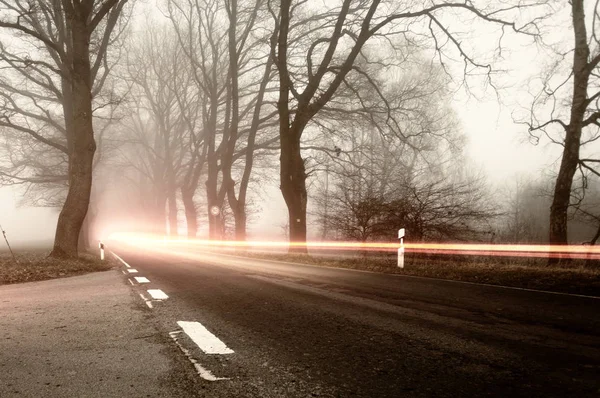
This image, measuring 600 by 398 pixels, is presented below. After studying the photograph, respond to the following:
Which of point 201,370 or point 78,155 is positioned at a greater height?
point 78,155

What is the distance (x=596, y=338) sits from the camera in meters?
3.61

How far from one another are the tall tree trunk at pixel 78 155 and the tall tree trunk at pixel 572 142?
13517mm

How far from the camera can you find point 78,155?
13.5 meters

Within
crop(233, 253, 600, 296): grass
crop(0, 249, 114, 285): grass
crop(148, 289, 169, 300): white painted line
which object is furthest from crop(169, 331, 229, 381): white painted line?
crop(0, 249, 114, 285): grass

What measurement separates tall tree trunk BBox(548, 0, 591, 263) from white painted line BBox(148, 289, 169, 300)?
10117 millimetres

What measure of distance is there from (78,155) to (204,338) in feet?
39.2

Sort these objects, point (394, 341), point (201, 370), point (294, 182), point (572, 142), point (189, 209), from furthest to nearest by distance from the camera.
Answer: point (189, 209), point (294, 182), point (572, 142), point (394, 341), point (201, 370)

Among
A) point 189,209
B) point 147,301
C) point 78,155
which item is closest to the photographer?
point 147,301

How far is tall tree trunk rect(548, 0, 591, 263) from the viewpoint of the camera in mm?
11453

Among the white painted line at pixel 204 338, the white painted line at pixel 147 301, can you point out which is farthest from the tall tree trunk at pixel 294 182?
the white painted line at pixel 204 338

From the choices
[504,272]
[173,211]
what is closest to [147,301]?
[504,272]

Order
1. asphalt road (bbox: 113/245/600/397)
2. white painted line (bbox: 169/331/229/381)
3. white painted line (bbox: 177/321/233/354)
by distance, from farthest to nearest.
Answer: white painted line (bbox: 177/321/233/354)
white painted line (bbox: 169/331/229/381)
asphalt road (bbox: 113/245/600/397)

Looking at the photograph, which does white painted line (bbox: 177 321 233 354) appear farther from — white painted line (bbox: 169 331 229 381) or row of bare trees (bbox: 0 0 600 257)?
row of bare trees (bbox: 0 0 600 257)

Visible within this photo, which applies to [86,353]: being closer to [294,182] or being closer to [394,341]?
[394,341]
